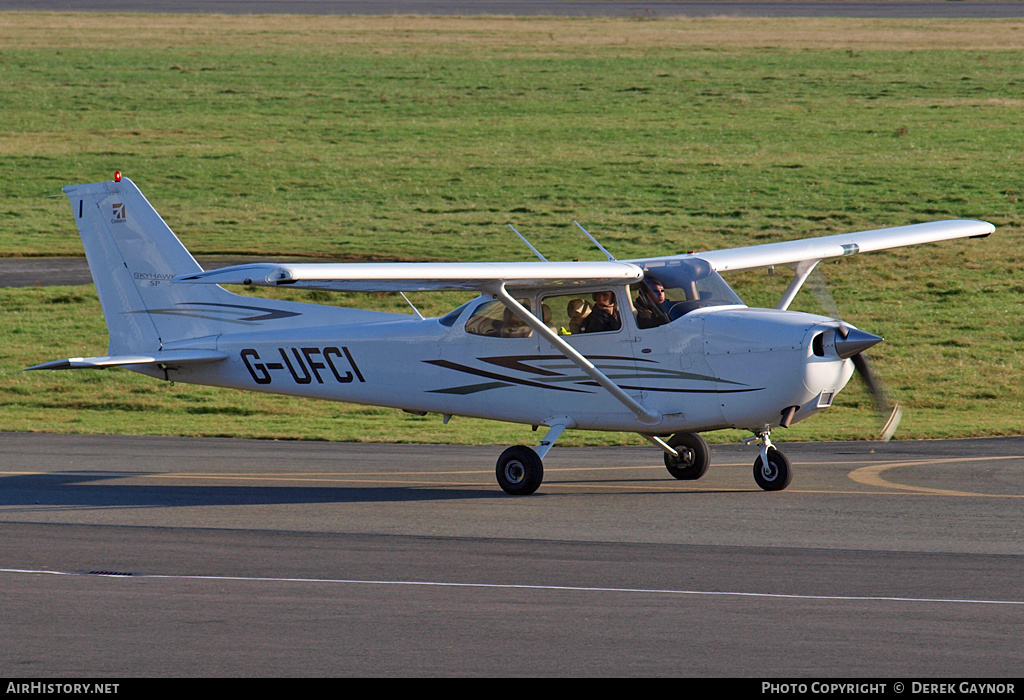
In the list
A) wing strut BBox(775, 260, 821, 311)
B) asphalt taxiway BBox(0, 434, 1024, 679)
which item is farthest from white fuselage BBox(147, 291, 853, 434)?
wing strut BBox(775, 260, 821, 311)

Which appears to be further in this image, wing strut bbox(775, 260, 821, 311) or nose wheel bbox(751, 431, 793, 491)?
wing strut bbox(775, 260, 821, 311)

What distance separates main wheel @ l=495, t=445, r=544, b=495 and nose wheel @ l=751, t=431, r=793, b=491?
221cm

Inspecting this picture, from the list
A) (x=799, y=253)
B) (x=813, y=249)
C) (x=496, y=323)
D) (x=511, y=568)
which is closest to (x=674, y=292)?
(x=496, y=323)

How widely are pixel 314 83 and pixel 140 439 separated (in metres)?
34.1

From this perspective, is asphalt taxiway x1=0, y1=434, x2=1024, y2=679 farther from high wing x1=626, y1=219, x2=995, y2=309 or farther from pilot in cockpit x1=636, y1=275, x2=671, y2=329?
high wing x1=626, y1=219, x2=995, y2=309

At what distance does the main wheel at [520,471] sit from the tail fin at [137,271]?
4049 millimetres

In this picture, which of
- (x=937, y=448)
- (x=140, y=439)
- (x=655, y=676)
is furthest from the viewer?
(x=140, y=439)

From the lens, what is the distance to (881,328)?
81.9 feet

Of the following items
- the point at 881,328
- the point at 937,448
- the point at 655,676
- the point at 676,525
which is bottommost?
the point at 655,676

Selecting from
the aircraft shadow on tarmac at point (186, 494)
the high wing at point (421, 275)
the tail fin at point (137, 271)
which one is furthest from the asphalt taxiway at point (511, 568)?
the high wing at point (421, 275)

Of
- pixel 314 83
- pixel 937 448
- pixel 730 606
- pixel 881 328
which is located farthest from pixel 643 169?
pixel 730 606

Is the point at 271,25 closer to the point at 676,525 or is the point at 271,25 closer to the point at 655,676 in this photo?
the point at 676,525

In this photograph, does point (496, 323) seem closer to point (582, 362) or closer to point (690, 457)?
point (582, 362)

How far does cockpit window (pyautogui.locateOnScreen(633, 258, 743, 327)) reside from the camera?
12945 millimetres
